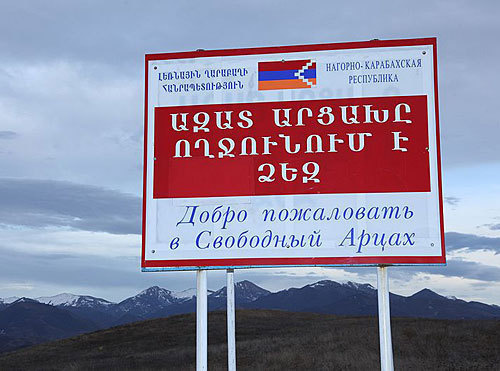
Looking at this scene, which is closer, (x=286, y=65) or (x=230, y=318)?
(x=230, y=318)

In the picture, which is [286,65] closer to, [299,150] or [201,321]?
[299,150]

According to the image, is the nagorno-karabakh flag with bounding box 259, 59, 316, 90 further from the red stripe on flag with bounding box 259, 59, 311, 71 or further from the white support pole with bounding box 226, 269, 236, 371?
the white support pole with bounding box 226, 269, 236, 371

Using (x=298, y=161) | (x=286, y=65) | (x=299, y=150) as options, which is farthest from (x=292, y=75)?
(x=298, y=161)

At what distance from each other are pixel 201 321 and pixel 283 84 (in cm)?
379

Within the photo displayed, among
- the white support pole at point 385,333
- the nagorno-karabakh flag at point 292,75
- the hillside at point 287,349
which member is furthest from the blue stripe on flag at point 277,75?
the hillside at point 287,349

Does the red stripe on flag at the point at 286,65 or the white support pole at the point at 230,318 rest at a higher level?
the red stripe on flag at the point at 286,65

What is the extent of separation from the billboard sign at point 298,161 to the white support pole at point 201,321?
27 centimetres

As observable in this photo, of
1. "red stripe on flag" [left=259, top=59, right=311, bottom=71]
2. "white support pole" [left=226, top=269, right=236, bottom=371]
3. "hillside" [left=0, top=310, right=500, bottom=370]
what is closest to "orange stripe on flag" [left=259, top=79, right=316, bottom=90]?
"red stripe on flag" [left=259, top=59, right=311, bottom=71]

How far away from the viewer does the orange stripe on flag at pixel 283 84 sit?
394 inches

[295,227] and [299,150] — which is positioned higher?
[299,150]

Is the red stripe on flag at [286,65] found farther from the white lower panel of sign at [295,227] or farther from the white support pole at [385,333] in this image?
the white support pole at [385,333]

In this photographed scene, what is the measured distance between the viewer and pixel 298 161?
9.84 meters

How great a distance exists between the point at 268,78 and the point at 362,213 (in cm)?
252

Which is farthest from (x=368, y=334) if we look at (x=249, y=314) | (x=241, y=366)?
(x=249, y=314)
